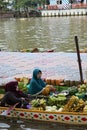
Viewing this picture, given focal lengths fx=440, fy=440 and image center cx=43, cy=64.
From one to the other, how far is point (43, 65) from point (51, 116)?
25.7 ft

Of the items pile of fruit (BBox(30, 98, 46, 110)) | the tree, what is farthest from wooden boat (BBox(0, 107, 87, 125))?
the tree

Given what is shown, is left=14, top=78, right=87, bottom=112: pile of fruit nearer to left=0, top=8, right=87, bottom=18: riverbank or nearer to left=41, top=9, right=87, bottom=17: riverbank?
left=0, top=8, right=87, bottom=18: riverbank

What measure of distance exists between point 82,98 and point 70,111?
107 cm

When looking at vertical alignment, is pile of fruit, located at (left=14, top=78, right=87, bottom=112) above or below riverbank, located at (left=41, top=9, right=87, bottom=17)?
above

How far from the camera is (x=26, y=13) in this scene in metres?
84.8

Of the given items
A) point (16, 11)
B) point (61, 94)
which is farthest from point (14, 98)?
point (16, 11)

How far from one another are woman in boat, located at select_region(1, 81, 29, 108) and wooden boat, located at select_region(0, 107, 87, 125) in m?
0.18

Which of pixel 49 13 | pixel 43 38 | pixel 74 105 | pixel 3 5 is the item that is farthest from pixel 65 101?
pixel 3 5

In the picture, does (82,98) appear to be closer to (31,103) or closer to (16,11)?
(31,103)

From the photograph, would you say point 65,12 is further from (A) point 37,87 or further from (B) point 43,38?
(A) point 37,87

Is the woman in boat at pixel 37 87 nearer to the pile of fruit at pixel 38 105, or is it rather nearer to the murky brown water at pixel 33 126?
the pile of fruit at pixel 38 105

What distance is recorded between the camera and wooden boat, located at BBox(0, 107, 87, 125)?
10148 mm

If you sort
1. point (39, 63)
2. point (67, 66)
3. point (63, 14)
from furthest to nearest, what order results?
point (63, 14) < point (39, 63) < point (67, 66)

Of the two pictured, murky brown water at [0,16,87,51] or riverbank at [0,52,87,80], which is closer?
riverbank at [0,52,87,80]
